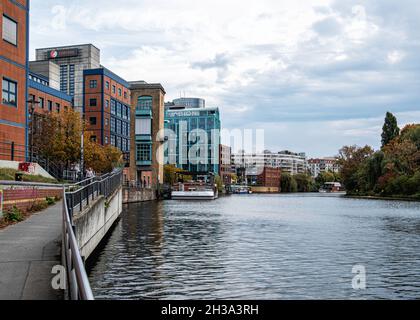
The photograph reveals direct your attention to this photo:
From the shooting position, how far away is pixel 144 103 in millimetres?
107125

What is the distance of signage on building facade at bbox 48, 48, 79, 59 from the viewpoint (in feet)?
374

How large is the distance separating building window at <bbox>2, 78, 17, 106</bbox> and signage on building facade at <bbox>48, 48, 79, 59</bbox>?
74.5 meters

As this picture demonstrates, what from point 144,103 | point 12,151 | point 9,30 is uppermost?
point 144,103

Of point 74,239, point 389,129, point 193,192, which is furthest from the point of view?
point 389,129

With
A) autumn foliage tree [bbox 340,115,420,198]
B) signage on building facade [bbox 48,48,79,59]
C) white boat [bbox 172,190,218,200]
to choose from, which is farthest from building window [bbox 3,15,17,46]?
autumn foliage tree [bbox 340,115,420,198]

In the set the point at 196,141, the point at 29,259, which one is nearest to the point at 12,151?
the point at 29,259

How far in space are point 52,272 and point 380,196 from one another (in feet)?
339

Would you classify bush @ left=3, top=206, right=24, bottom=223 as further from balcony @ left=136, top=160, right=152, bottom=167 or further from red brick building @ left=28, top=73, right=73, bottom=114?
balcony @ left=136, top=160, right=152, bottom=167

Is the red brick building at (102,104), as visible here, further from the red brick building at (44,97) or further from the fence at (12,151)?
the fence at (12,151)

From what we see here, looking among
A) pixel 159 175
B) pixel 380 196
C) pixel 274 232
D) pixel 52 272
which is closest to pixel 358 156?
pixel 380 196

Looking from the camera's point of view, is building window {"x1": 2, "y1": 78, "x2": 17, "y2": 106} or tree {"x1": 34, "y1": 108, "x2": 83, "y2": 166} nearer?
building window {"x1": 2, "y1": 78, "x2": 17, "y2": 106}

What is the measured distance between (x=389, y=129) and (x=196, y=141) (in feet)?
238

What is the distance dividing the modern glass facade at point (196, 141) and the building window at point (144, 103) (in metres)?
70.8

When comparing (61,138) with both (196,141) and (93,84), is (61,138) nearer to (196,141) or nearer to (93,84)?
(93,84)
